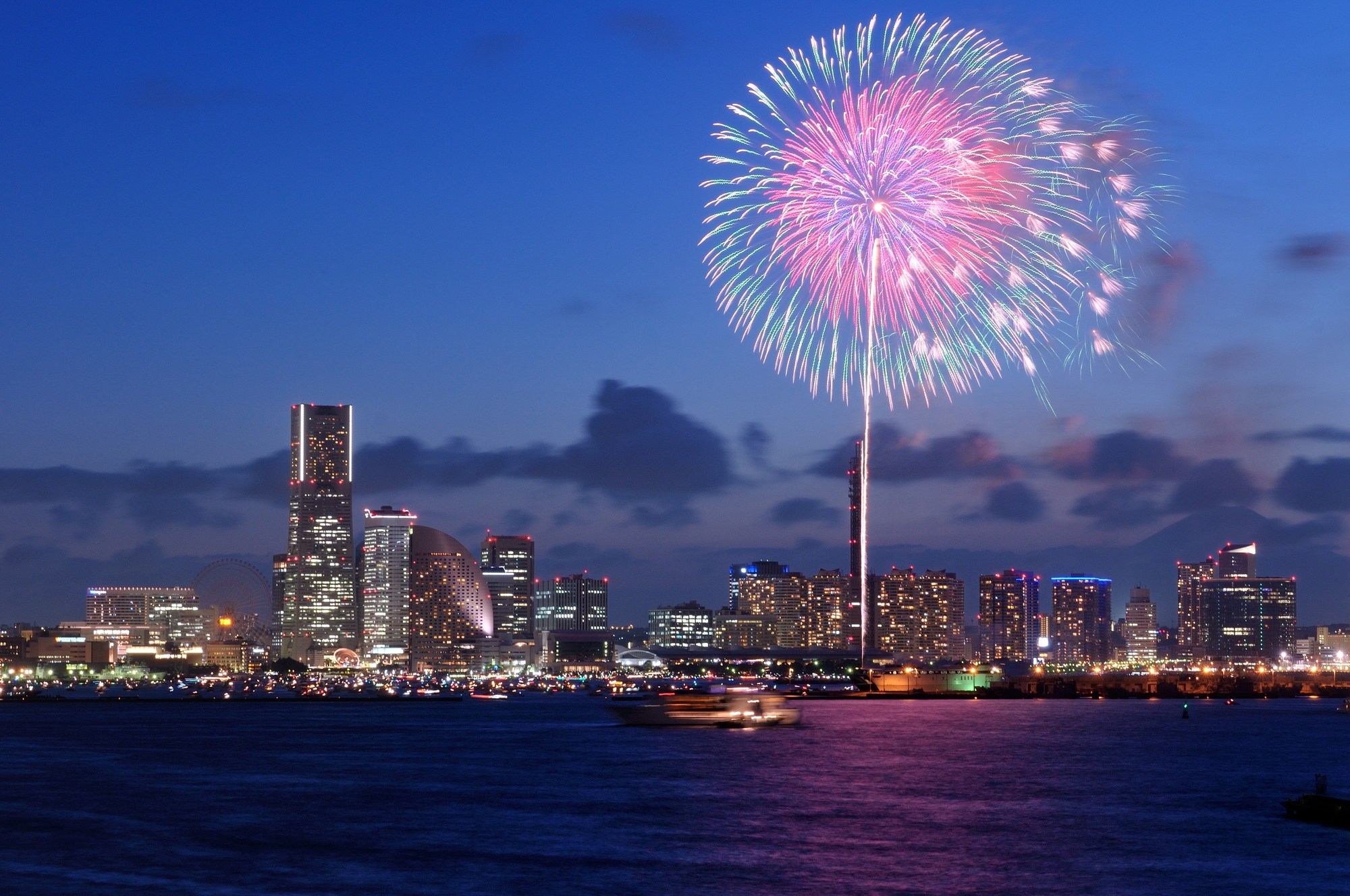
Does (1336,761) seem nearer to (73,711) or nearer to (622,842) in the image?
(622,842)

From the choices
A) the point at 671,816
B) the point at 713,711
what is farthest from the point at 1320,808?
the point at 713,711

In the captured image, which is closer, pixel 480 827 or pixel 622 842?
pixel 622 842

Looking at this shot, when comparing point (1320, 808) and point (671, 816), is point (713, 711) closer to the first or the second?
point (671, 816)

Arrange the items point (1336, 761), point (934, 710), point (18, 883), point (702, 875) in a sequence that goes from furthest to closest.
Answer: point (934, 710) → point (1336, 761) → point (702, 875) → point (18, 883)

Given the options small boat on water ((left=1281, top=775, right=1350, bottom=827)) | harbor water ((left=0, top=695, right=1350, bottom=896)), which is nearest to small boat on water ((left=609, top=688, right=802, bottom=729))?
harbor water ((left=0, top=695, right=1350, bottom=896))

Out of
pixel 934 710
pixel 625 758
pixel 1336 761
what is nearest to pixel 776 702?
pixel 934 710

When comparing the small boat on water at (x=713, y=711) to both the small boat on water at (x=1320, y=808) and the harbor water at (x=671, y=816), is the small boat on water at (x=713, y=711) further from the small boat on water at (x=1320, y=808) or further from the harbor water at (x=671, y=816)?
the small boat on water at (x=1320, y=808)
